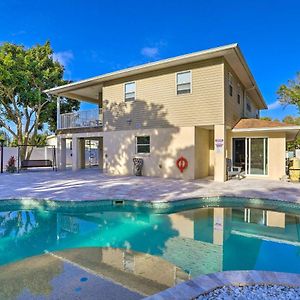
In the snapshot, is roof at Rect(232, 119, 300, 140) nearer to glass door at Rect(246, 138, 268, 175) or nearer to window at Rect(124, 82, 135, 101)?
glass door at Rect(246, 138, 268, 175)

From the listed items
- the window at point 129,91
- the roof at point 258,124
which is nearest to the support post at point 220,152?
the roof at point 258,124

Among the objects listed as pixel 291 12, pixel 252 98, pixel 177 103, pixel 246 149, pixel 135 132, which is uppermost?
pixel 291 12

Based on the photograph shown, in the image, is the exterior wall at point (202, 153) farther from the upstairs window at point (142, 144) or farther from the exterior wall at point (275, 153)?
the upstairs window at point (142, 144)

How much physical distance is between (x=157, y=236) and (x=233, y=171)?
939 centimetres

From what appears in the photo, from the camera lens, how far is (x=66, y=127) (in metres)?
19.4

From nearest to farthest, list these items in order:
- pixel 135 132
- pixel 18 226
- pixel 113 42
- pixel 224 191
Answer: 1. pixel 18 226
2. pixel 224 191
3. pixel 135 132
4. pixel 113 42

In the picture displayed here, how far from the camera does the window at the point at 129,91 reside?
15484mm

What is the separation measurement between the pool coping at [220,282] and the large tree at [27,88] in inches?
857

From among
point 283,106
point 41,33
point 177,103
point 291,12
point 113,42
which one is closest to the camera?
point 177,103

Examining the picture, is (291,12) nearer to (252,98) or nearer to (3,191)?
(252,98)

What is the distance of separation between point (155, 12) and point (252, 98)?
10.4 metres

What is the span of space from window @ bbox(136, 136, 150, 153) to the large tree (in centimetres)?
1212

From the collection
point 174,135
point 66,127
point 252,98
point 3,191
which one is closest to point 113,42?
point 66,127

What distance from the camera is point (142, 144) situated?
50.1ft
